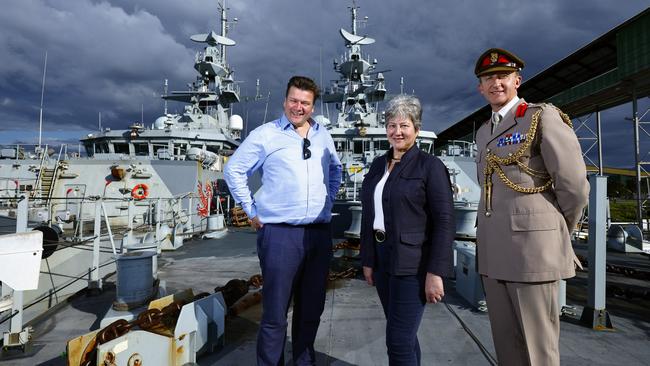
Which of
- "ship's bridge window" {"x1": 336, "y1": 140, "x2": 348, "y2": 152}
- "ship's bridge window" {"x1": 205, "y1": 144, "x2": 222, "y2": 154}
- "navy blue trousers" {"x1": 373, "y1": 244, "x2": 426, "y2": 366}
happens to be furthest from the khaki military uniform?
"ship's bridge window" {"x1": 205, "y1": 144, "x2": 222, "y2": 154}

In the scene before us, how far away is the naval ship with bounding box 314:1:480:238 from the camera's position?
10.0 meters

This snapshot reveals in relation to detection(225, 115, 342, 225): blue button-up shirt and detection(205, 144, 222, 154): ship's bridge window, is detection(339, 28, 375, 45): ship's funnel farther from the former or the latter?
detection(225, 115, 342, 225): blue button-up shirt

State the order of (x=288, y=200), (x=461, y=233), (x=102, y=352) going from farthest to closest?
(x=461, y=233) → (x=288, y=200) → (x=102, y=352)

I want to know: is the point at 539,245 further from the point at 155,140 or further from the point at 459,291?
the point at 155,140

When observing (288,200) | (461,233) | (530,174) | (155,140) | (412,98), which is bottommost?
(461,233)

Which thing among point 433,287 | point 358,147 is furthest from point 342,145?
point 433,287

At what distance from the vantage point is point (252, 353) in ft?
9.23

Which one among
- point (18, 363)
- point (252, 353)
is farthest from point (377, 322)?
point (18, 363)

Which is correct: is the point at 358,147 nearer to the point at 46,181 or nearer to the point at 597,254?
the point at 46,181

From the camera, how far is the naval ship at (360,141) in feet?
32.9

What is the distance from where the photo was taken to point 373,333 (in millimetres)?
3197

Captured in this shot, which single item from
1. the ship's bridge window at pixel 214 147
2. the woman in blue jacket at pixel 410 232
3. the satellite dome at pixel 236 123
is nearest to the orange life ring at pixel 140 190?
the ship's bridge window at pixel 214 147

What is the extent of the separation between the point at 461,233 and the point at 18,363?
518cm

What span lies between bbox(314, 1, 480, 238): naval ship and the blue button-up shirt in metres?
2.31
